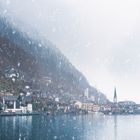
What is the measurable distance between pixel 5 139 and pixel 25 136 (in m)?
9.41

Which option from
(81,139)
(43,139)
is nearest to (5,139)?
(43,139)

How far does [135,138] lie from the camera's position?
108 m

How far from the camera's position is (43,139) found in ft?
319

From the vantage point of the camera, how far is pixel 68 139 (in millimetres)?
100000

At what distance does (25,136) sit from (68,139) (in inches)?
349

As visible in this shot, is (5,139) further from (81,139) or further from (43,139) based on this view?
(81,139)

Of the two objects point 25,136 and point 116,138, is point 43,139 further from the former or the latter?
point 116,138

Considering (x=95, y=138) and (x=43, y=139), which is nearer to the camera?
(x=43, y=139)

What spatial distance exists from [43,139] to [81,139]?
872 centimetres

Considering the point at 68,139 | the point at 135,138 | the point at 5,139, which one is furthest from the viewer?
the point at 135,138

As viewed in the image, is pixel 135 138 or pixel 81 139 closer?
pixel 81 139

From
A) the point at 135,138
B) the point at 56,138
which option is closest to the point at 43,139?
the point at 56,138

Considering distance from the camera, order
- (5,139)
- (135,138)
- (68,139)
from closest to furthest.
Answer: (5,139), (68,139), (135,138)

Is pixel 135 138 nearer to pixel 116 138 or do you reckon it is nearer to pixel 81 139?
pixel 116 138
